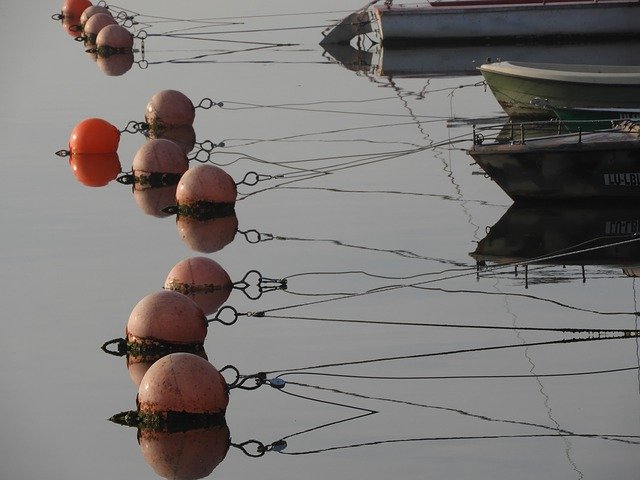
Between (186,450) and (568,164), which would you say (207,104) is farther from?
(186,450)

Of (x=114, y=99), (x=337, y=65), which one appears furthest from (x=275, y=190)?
(x=337, y=65)

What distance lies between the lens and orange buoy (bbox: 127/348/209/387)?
1276 centimetres

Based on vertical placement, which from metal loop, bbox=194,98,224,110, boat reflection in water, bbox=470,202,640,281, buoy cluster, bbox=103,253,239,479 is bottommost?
buoy cluster, bbox=103,253,239,479

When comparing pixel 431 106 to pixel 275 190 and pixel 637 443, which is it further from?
pixel 637 443

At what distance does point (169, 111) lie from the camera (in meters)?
24.8

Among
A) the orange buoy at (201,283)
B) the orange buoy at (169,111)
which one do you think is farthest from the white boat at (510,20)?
the orange buoy at (201,283)

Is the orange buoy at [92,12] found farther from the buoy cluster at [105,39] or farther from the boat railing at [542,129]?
the boat railing at [542,129]

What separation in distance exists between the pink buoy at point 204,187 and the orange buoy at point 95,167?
10.8ft

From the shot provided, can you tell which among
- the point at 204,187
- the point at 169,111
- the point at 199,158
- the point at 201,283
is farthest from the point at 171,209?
the point at 169,111

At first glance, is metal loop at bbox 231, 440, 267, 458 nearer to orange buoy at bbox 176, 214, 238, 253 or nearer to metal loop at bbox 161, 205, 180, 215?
orange buoy at bbox 176, 214, 238, 253

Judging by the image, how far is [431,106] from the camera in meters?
27.0

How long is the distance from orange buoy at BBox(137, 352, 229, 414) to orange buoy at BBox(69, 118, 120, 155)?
12169 mm

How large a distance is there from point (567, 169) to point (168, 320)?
265 inches

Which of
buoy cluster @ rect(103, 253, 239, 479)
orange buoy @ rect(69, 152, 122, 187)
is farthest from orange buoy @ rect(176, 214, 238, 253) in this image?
buoy cluster @ rect(103, 253, 239, 479)
